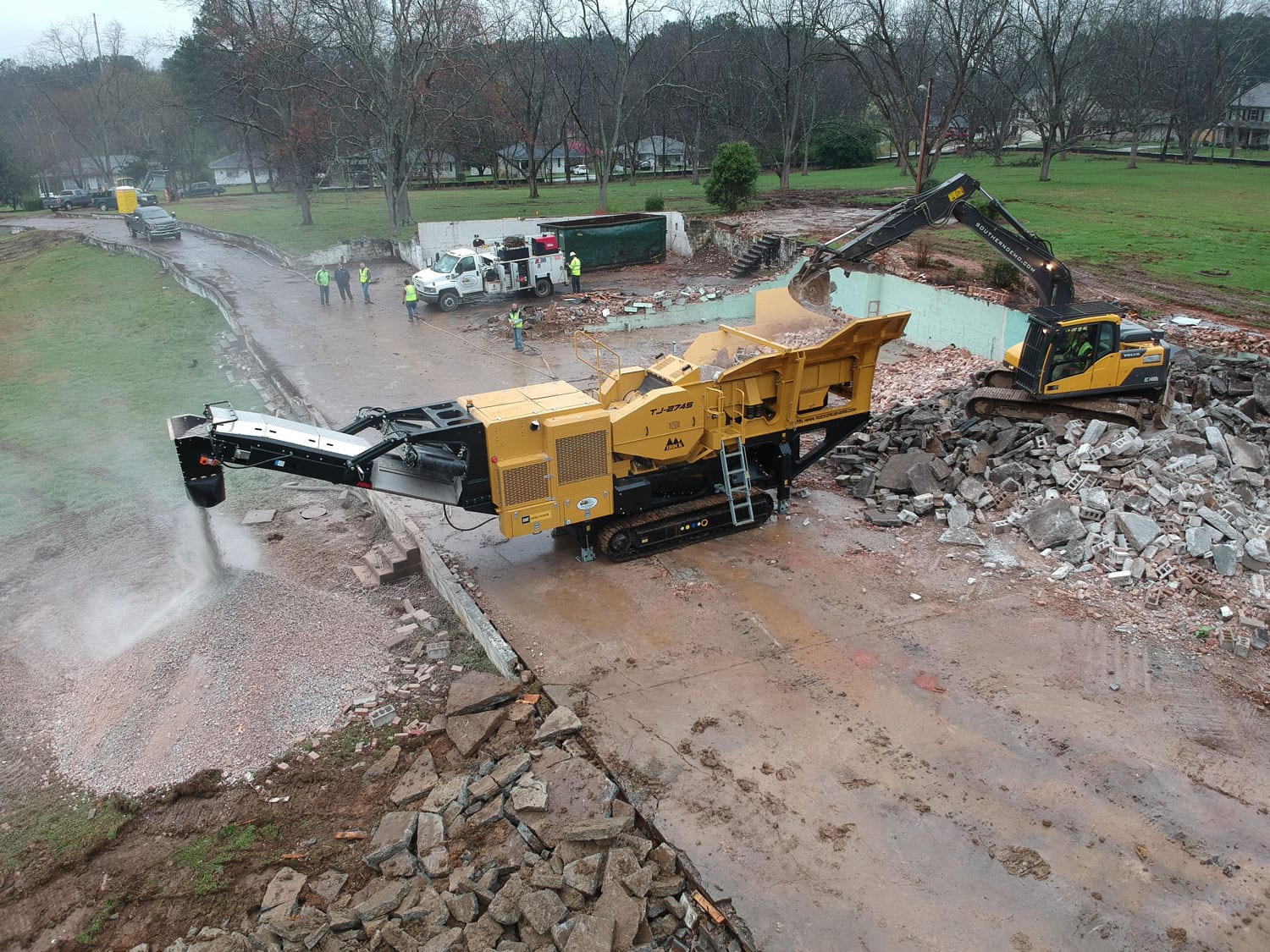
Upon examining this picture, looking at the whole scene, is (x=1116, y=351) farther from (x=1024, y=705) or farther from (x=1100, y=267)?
(x=1100, y=267)

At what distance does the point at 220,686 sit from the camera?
809 cm

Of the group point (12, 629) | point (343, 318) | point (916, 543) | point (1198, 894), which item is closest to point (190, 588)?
point (12, 629)

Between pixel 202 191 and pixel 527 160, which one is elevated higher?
pixel 527 160

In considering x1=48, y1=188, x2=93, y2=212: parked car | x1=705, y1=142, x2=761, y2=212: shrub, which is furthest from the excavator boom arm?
x1=48, y1=188, x2=93, y2=212: parked car

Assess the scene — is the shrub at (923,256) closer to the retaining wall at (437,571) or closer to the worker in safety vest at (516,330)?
the worker in safety vest at (516,330)

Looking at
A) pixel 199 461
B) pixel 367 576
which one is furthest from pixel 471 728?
pixel 199 461

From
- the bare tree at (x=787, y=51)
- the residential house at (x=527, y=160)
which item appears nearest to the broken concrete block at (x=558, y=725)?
the bare tree at (x=787, y=51)

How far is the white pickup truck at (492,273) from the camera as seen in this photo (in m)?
24.4

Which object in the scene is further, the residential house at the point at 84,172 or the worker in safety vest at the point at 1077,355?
the residential house at the point at 84,172

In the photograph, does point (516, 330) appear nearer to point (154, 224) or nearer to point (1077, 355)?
point (1077, 355)

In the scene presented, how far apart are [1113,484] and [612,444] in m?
6.46

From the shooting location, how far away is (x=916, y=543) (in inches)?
427

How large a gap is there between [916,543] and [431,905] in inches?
292

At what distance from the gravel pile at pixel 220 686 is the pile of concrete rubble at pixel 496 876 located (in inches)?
47.2
